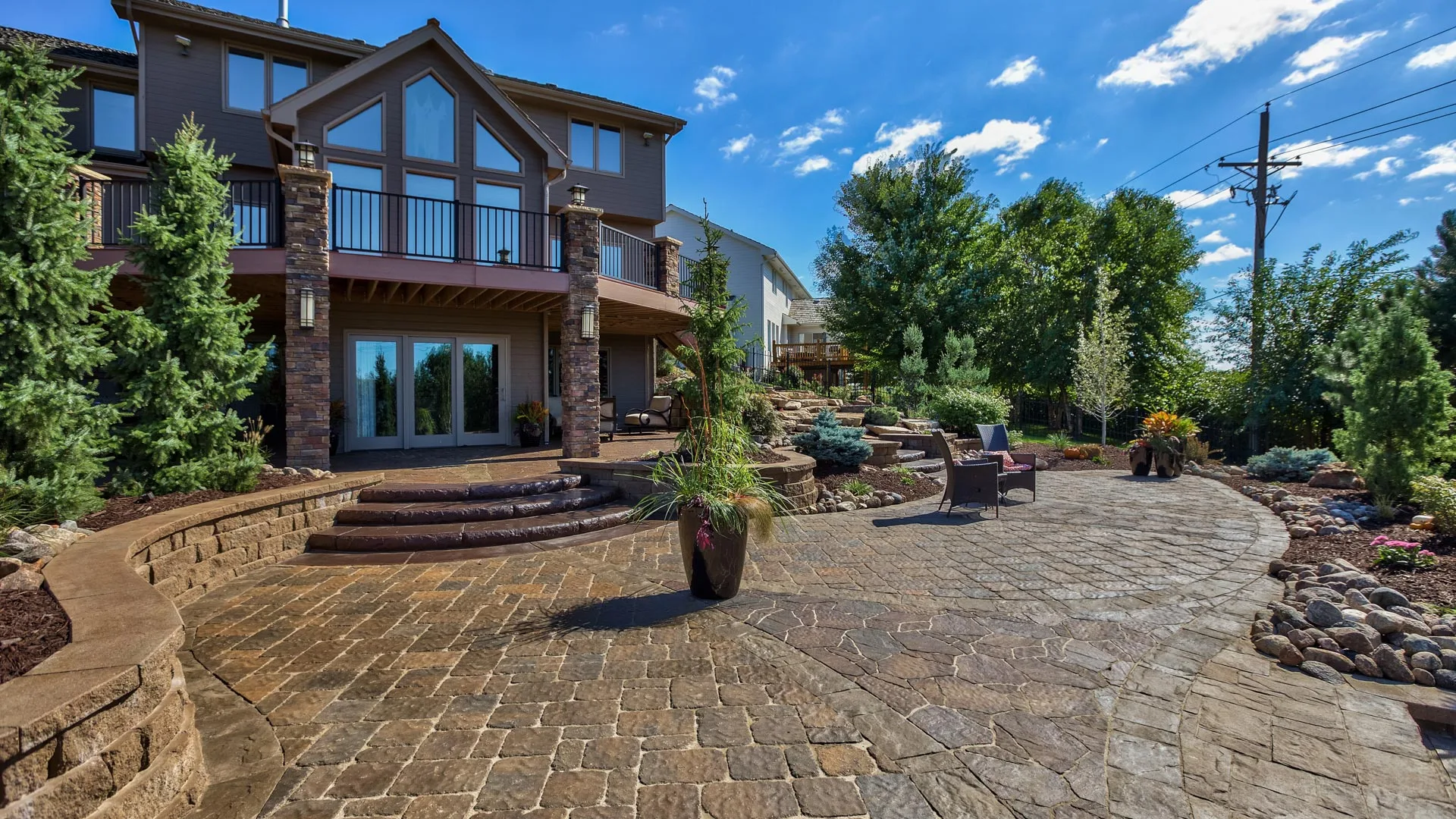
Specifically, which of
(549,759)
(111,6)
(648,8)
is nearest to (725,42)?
(648,8)

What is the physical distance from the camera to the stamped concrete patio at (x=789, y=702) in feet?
7.93

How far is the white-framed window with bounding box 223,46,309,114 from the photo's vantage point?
1250 cm

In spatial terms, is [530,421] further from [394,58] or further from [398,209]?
[394,58]

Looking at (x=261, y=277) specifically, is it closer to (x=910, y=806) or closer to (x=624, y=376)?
(x=624, y=376)

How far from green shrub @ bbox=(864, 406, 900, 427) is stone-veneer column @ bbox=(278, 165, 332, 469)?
1028cm

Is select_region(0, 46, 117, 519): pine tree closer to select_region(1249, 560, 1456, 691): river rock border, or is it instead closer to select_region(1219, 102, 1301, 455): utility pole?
select_region(1249, 560, 1456, 691): river rock border

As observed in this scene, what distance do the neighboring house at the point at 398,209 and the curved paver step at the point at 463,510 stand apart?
2517 millimetres

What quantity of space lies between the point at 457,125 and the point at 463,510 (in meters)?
8.61

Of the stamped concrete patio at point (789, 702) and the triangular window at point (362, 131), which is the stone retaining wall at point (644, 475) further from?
the triangular window at point (362, 131)

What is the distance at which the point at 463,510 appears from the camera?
278 inches

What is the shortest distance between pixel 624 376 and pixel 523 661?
1368 centimetres

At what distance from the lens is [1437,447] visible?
7156 mm

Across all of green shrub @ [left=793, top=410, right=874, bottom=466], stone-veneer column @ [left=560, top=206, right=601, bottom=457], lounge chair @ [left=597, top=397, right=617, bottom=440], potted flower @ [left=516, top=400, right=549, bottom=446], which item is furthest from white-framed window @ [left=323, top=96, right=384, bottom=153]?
green shrub @ [left=793, top=410, right=874, bottom=466]

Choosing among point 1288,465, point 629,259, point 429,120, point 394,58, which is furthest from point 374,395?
point 1288,465
